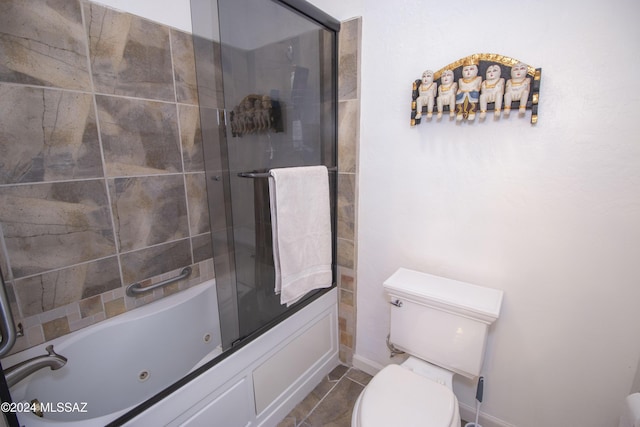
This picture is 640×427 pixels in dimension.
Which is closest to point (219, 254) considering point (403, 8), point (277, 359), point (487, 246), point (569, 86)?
point (277, 359)

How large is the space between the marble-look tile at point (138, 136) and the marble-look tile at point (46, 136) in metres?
0.05

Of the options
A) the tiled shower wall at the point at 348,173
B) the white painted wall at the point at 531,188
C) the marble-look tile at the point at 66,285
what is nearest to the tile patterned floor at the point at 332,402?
the tiled shower wall at the point at 348,173

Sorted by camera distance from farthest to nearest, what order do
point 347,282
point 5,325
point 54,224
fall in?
point 347,282 < point 54,224 < point 5,325

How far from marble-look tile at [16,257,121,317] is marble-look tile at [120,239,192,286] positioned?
47 mm

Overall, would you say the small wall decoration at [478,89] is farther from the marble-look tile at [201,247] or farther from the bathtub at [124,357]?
the bathtub at [124,357]

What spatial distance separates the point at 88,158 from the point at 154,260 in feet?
1.82

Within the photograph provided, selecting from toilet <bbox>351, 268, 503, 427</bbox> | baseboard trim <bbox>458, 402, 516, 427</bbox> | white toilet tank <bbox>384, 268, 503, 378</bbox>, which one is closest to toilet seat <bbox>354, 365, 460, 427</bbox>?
toilet <bbox>351, 268, 503, 427</bbox>

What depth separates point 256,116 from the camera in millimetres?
1316

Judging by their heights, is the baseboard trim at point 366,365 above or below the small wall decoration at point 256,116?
below

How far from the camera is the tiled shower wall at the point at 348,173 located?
1512 millimetres

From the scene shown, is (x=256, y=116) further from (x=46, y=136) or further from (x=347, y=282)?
(x=347, y=282)

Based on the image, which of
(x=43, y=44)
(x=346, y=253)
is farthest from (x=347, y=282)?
(x=43, y=44)

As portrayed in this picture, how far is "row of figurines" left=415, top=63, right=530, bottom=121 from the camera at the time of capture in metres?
1.10

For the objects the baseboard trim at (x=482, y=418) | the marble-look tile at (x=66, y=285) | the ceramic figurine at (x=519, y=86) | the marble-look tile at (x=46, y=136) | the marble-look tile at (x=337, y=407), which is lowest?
the marble-look tile at (x=337, y=407)
